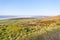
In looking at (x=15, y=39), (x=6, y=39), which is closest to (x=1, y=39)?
(x=6, y=39)

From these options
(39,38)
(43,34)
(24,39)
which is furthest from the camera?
(43,34)

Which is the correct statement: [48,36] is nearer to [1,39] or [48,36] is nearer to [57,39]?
[57,39]

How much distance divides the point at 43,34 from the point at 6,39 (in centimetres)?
262

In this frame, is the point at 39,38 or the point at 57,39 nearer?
the point at 39,38

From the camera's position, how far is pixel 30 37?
1245cm

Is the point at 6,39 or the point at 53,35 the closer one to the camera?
the point at 6,39

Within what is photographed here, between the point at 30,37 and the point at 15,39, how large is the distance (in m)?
0.97

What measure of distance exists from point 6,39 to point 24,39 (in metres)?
1.74

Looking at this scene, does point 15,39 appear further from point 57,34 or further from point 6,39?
point 57,34

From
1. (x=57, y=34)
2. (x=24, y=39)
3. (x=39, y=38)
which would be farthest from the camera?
(x=57, y=34)

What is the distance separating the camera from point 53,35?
1449cm

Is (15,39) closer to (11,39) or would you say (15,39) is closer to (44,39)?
(11,39)

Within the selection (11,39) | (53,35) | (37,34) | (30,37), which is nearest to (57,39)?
(53,35)

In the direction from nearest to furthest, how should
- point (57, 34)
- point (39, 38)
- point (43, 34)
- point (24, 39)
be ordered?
point (24, 39) → point (39, 38) → point (43, 34) → point (57, 34)
